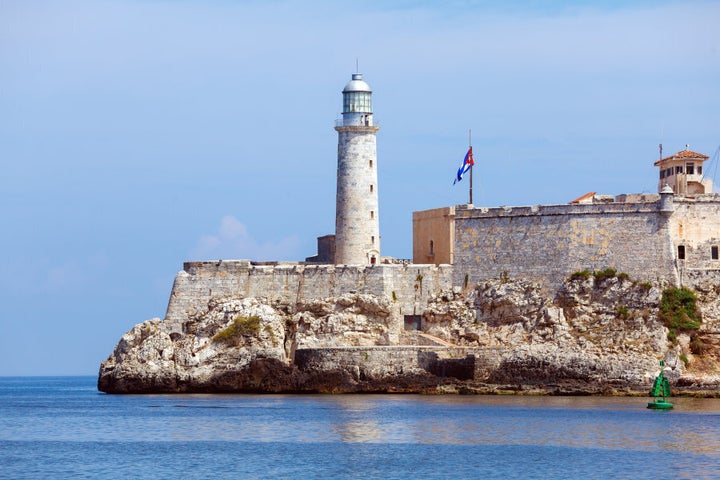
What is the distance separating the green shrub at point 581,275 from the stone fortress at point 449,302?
15 cm

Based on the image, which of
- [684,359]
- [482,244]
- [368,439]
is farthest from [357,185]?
[368,439]

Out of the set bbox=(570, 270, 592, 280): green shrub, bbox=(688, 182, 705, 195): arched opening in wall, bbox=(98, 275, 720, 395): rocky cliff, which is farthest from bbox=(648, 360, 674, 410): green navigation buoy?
bbox=(688, 182, 705, 195): arched opening in wall

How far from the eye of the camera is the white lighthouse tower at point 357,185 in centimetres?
5103

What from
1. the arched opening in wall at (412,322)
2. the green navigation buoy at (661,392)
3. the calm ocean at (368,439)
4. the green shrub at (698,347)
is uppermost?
the arched opening in wall at (412,322)

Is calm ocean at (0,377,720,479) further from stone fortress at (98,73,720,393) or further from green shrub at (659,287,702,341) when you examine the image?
green shrub at (659,287,702,341)

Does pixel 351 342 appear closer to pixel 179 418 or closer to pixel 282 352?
pixel 282 352

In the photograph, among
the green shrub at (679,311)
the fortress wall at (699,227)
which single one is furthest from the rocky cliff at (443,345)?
the fortress wall at (699,227)

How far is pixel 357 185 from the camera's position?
51.0 metres

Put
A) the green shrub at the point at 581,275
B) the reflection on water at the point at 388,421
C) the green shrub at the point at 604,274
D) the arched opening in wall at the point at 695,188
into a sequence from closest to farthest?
1. the reflection on water at the point at 388,421
2. the green shrub at the point at 604,274
3. the green shrub at the point at 581,275
4. the arched opening in wall at the point at 695,188

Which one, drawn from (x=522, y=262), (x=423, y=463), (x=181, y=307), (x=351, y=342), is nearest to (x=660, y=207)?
(x=522, y=262)

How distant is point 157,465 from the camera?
30.8 meters

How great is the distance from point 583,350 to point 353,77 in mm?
13044

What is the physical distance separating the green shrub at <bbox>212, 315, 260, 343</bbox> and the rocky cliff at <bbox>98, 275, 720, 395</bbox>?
3 centimetres

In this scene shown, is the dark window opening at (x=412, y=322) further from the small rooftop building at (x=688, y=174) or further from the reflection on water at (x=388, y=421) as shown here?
the small rooftop building at (x=688, y=174)
